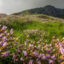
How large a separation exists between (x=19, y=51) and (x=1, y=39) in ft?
2.76

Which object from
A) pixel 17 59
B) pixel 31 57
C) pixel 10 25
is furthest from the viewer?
pixel 10 25

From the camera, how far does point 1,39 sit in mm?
4262

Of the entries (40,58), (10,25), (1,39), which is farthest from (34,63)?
(10,25)

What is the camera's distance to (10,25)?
13.9 meters

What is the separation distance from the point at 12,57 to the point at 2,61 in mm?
297

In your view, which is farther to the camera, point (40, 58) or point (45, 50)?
point (45, 50)

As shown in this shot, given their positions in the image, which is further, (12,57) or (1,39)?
(12,57)

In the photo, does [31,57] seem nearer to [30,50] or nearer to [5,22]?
[30,50]

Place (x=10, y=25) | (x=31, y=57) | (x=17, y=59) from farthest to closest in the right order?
(x=10, y=25) < (x=17, y=59) < (x=31, y=57)

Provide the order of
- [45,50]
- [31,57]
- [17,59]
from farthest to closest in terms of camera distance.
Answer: [45,50]
[17,59]
[31,57]

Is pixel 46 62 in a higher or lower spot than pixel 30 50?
lower

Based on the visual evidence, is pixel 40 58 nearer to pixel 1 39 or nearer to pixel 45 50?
pixel 45 50

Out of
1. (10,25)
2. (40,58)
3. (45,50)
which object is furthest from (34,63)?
(10,25)

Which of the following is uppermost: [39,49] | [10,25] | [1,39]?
[1,39]
